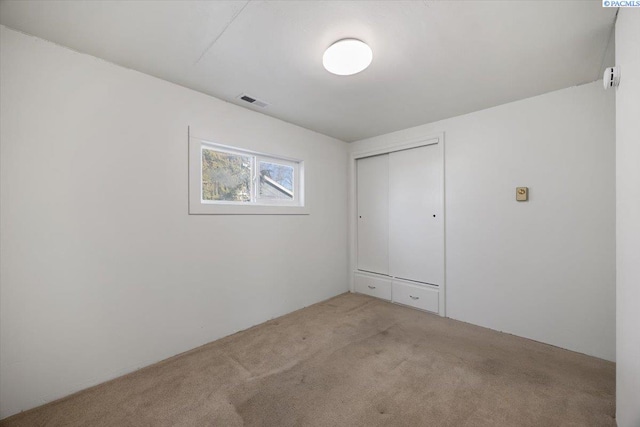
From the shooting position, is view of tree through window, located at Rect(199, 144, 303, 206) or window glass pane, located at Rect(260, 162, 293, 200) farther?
window glass pane, located at Rect(260, 162, 293, 200)

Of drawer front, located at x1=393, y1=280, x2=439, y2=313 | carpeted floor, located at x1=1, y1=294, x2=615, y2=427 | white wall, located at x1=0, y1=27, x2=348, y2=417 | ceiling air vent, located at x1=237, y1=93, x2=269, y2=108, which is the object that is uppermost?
ceiling air vent, located at x1=237, y1=93, x2=269, y2=108

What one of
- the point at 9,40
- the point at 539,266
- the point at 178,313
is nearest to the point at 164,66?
the point at 9,40

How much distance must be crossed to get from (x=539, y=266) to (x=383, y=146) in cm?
217

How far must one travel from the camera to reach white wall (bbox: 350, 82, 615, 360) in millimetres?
2072

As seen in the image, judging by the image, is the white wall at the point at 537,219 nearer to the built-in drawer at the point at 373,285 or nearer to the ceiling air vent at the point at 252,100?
the built-in drawer at the point at 373,285

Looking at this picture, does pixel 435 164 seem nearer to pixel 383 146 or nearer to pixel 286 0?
pixel 383 146

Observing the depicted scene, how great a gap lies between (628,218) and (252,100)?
8.91ft

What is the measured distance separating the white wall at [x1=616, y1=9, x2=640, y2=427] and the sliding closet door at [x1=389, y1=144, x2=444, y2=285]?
1.65 m

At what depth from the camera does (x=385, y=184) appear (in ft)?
11.6

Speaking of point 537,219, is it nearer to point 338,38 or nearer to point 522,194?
point 522,194

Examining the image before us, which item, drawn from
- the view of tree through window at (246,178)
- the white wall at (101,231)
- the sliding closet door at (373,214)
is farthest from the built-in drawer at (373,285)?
the white wall at (101,231)

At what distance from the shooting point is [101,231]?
1.79 meters

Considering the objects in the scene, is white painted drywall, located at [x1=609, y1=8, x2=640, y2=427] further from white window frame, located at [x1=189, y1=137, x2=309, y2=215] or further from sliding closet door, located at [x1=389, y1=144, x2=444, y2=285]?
Result: white window frame, located at [x1=189, y1=137, x2=309, y2=215]

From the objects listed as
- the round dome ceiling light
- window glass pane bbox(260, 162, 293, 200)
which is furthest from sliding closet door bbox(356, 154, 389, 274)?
the round dome ceiling light
